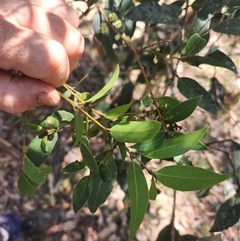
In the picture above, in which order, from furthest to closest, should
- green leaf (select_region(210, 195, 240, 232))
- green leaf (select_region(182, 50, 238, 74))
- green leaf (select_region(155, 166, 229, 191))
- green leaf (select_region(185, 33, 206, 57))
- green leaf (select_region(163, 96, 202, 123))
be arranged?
green leaf (select_region(210, 195, 240, 232)), green leaf (select_region(182, 50, 238, 74)), green leaf (select_region(185, 33, 206, 57)), green leaf (select_region(163, 96, 202, 123)), green leaf (select_region(155, 166, 229, 191))

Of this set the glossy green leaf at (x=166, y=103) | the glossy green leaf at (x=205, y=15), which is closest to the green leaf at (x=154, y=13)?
the glossy green leaf at (x=205, y=15)

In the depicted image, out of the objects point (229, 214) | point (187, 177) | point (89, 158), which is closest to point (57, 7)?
point (89, 158)

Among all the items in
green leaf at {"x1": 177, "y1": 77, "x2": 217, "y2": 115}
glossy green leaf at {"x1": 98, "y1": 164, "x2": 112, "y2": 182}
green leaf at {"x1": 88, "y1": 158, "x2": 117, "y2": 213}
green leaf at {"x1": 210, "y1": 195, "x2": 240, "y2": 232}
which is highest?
glossy green leaf at {"x1": 98, "y1": 164, "x2": 112, "y2": 182}

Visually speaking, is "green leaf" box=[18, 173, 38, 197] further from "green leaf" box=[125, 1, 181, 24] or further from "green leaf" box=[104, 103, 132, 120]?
"green leaf" box=[125, 1, 181, 24]

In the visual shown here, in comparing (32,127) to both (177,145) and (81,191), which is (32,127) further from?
(177,145)

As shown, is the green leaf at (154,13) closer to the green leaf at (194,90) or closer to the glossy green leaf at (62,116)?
the green leaf at (194,90)

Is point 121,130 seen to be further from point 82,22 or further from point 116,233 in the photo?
point 82,22

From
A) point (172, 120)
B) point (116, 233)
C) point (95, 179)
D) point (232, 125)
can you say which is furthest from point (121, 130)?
point (232, 125)

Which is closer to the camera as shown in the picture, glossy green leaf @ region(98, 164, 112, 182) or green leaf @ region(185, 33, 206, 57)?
glossy green leaf @ region(98, 164, 112, 182)

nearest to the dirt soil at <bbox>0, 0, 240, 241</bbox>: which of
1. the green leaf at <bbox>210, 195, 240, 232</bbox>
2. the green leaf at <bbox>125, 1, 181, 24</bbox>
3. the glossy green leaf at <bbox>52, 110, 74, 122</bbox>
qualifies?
the green leaf at <bbox>210, 195, 240, 232</bbox>
